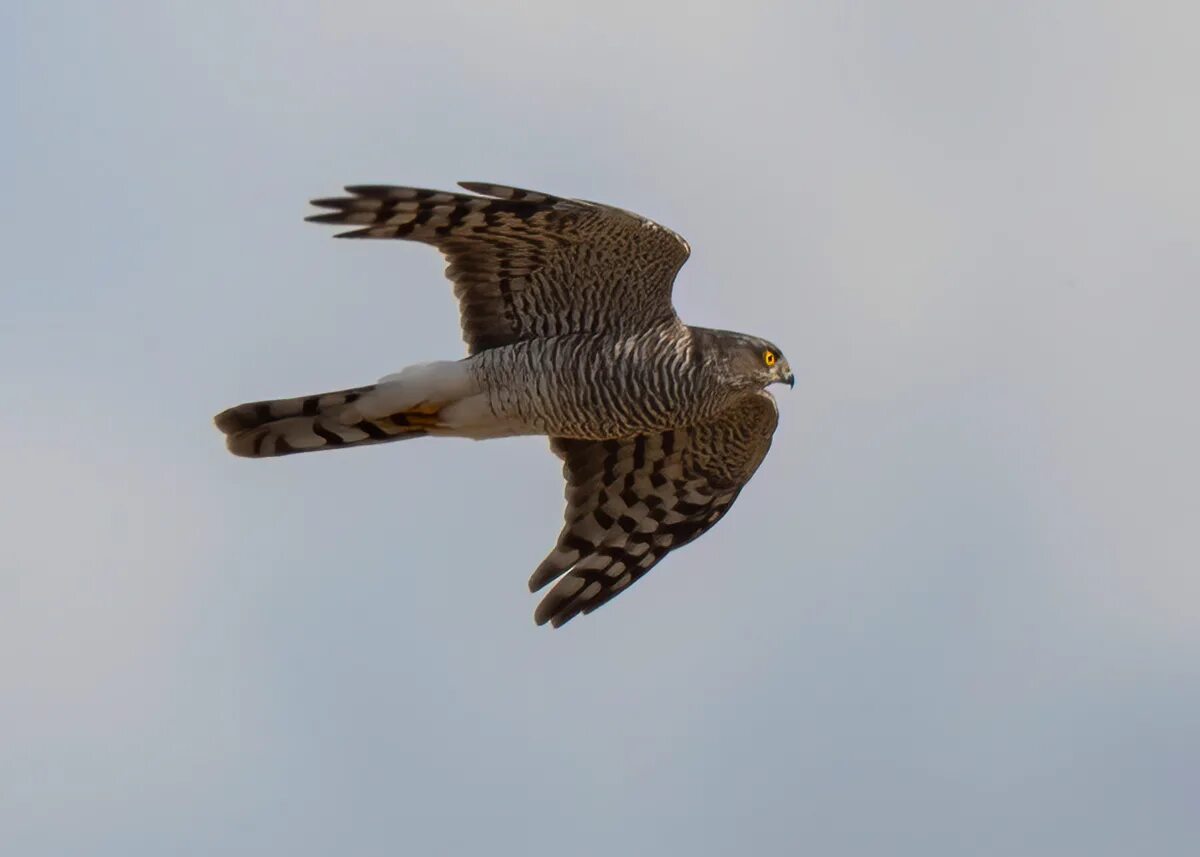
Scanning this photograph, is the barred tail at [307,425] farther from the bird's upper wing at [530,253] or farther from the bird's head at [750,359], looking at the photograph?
the bird's head at [750,359]

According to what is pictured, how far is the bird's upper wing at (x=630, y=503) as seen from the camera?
15.2 meters

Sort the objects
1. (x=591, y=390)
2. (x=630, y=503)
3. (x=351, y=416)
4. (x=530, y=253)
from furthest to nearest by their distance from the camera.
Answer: (x=630, y=503)
(x=351, y=416)
(x=591, y=390)
(x=530, y=253)

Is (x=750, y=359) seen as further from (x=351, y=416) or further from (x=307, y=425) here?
(x=307, y=425)

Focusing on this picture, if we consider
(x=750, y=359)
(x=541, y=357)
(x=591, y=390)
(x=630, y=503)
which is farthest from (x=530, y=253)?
(x=630, y=503)

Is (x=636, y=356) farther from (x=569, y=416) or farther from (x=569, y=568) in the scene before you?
(x=569, y=568)

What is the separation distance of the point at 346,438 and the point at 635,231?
2198 millimetres

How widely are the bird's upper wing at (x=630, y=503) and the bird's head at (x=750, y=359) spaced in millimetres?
819

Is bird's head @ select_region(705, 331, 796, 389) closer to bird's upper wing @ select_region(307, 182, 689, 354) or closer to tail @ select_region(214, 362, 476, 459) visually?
bird's upper wing @ select_region(307, 182, 689, 354)

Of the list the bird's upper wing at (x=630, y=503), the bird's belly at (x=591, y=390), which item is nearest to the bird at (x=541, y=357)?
the bird's belly at (x=591, y=390)

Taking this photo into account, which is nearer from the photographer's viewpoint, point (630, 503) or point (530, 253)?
point (530, 253)

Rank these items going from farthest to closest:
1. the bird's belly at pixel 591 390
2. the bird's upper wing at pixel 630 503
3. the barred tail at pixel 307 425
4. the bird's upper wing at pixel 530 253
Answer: the bird's upper wing at pixel 630 503, the barred tail at pixel 307 425, the bird's belly at pixel 591 390, the bird's upper wing at pixel 530 253

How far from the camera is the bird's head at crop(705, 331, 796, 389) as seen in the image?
14289 millimetres

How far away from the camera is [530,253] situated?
14070 mm

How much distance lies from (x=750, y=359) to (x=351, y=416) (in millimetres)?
2375
